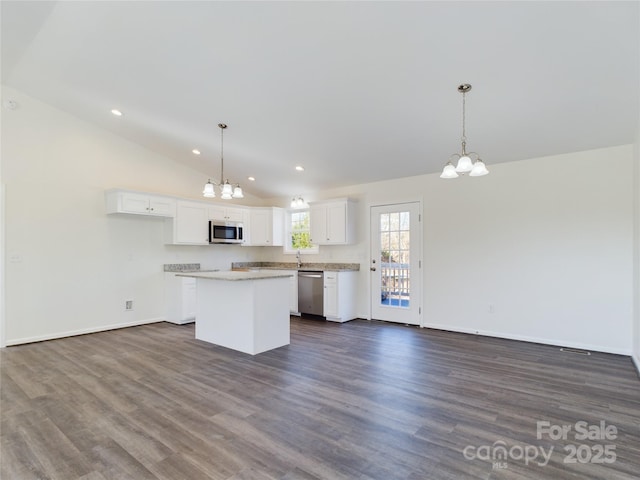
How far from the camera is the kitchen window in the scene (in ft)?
23.1

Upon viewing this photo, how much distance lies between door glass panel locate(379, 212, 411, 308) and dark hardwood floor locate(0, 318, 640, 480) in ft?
4.69

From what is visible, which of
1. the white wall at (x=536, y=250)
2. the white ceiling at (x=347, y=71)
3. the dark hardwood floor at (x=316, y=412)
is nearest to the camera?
the dark hardwood floor at (x=316, y=412)

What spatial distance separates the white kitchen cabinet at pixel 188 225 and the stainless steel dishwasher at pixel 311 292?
1.95m

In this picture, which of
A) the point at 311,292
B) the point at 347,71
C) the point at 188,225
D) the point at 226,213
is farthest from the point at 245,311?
the point at 226,213

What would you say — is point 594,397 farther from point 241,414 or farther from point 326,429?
point 241,414

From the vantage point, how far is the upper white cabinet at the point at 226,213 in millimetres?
6340

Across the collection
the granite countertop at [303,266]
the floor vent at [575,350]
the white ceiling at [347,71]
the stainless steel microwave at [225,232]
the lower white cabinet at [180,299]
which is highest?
the white ceiling at [347,71]

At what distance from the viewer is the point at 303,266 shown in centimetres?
688

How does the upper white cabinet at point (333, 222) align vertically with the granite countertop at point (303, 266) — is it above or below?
above

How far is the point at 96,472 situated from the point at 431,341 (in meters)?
3.82

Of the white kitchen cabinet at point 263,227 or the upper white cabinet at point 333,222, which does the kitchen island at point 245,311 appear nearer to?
the upper white cabinet at point 333,222

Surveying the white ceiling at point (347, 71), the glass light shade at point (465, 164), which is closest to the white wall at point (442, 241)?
the white ceiling at point (347, 71)

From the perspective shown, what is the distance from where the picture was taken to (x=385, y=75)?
3.07m

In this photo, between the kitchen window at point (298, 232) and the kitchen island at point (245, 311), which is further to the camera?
the kitchen window at point (298, 232)
